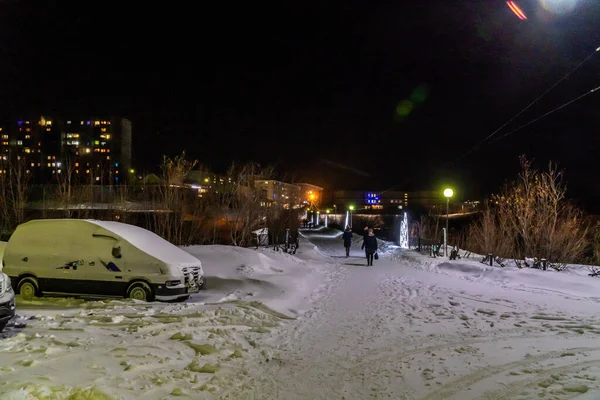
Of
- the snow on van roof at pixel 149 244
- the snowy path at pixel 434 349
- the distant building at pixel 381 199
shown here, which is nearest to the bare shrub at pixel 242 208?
the snow on van roof at pixel 149 244

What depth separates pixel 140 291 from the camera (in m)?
10.5

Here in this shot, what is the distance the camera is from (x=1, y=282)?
712 cm

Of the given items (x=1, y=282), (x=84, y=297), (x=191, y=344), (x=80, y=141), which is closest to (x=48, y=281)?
(x=84, y=297)

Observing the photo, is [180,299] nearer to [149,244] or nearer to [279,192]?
[149,244]

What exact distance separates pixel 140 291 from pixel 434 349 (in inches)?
269

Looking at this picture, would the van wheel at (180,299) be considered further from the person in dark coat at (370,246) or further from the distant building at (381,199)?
the distant building at (381,199)

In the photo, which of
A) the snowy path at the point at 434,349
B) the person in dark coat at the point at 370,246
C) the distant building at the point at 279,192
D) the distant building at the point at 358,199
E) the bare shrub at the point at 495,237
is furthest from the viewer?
the distant building at the point at 358,199

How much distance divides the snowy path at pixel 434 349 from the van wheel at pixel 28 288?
6.49 meters

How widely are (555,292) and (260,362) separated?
10103mm

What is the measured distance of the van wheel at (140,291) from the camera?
10.5 m

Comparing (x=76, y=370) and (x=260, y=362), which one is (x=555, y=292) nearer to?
(x=260, y=362)

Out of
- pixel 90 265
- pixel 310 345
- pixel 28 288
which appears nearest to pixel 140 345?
pixel 310 345

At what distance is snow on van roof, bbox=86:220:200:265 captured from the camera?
35.7 feet

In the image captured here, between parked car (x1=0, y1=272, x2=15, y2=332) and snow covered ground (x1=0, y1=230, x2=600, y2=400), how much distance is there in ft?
0.99
